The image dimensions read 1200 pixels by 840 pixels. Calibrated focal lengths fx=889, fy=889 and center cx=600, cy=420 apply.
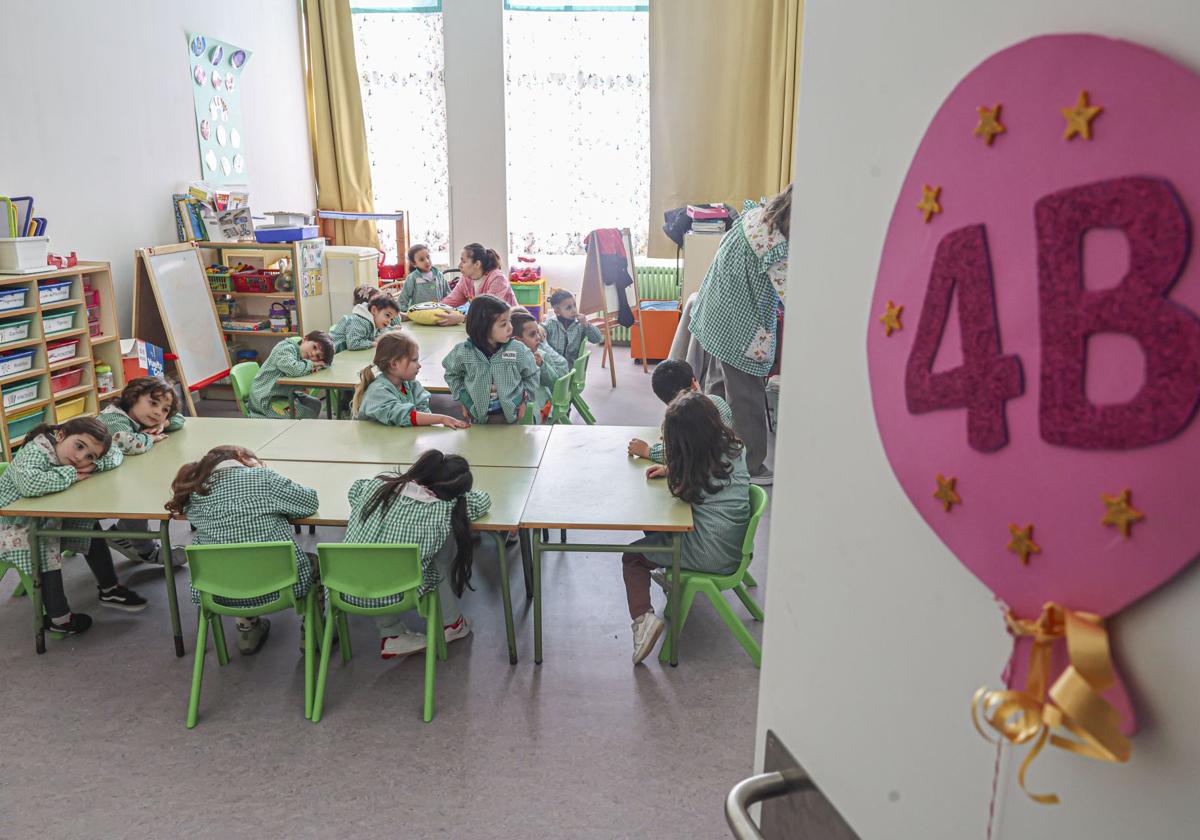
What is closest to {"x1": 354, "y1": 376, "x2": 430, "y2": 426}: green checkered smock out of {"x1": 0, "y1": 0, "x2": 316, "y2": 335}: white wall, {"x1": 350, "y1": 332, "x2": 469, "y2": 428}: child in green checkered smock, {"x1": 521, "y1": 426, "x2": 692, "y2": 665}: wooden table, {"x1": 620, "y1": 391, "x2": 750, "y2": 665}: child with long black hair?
{"x1": 350, "y1": 332, "x2": 469, "y2": 428}: child in green checkered smock

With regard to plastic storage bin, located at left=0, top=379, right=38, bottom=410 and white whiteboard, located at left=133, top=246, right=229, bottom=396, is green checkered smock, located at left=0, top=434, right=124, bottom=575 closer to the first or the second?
plastic storage bin, located at left=0, top=379, right=38, bottom=410

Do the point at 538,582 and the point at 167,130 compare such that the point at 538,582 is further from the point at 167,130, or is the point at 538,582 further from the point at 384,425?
the point at 167,130

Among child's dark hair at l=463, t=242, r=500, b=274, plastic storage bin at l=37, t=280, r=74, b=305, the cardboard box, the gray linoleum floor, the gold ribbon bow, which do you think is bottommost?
the gray linoleum floor

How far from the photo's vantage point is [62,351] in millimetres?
4844

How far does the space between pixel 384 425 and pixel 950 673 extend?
11.2ft

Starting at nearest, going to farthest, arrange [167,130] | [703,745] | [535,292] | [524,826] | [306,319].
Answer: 1. [524,826]
2. [703,745]
3. [167,130]
4. [306,319]
5. [535,292]

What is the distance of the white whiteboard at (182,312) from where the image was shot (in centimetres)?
567

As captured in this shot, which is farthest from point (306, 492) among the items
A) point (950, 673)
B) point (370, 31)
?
A: point (370, 31)

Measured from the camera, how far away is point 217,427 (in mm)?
3875

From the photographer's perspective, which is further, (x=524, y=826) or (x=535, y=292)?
(x=535, y=292)

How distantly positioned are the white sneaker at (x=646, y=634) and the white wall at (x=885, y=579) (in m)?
2.19

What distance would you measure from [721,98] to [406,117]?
2.94m

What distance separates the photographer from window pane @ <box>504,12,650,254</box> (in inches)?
320

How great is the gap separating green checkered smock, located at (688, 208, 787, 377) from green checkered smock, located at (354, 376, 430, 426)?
4.78 feet
